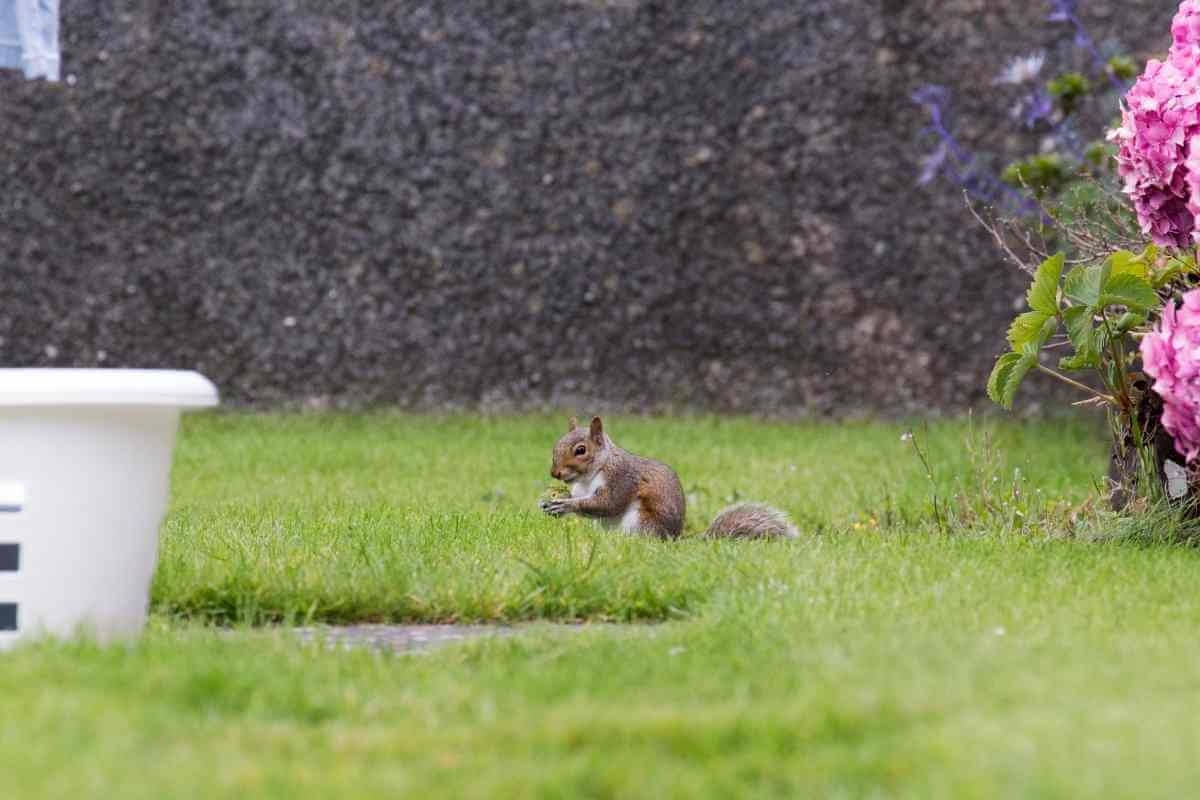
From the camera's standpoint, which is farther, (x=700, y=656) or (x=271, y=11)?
(x=271, y=11)

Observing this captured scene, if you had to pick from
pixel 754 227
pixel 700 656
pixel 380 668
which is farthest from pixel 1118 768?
pixel 754 227

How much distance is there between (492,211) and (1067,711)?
6112mm

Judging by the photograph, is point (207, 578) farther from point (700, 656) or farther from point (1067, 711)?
point (1067, 711)

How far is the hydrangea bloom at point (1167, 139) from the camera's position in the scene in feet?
13.4

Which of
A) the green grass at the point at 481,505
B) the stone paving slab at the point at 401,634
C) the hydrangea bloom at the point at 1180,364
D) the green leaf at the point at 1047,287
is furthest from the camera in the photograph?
the green leaf at the point at 1047,287

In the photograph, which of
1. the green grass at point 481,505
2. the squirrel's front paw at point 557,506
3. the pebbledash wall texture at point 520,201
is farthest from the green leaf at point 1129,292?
the pebbledash wall texture at point 520,201

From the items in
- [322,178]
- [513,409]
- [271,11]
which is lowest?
[513,409]

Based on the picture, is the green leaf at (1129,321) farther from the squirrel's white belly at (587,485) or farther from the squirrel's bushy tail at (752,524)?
the squirrel's white belly at (587,485)

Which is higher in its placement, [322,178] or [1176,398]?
[322,178]

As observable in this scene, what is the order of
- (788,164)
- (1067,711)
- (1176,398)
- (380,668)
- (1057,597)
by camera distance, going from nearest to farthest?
(1067,711) < (380,668) < (1057,597) < (1176,398) < (788,164)

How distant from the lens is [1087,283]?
13.6 ft

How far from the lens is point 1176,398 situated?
387cm

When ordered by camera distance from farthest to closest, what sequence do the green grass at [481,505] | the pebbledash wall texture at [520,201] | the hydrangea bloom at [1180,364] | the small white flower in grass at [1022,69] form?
1. the pebbledash wall texture at [520,201]
2. the small white flower in grass at [1022,69]
3. the hydrangea bloom at [1180,364]
4. the green grass at [481,505]

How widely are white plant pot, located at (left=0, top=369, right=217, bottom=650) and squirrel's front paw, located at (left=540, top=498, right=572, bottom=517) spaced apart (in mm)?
1531
